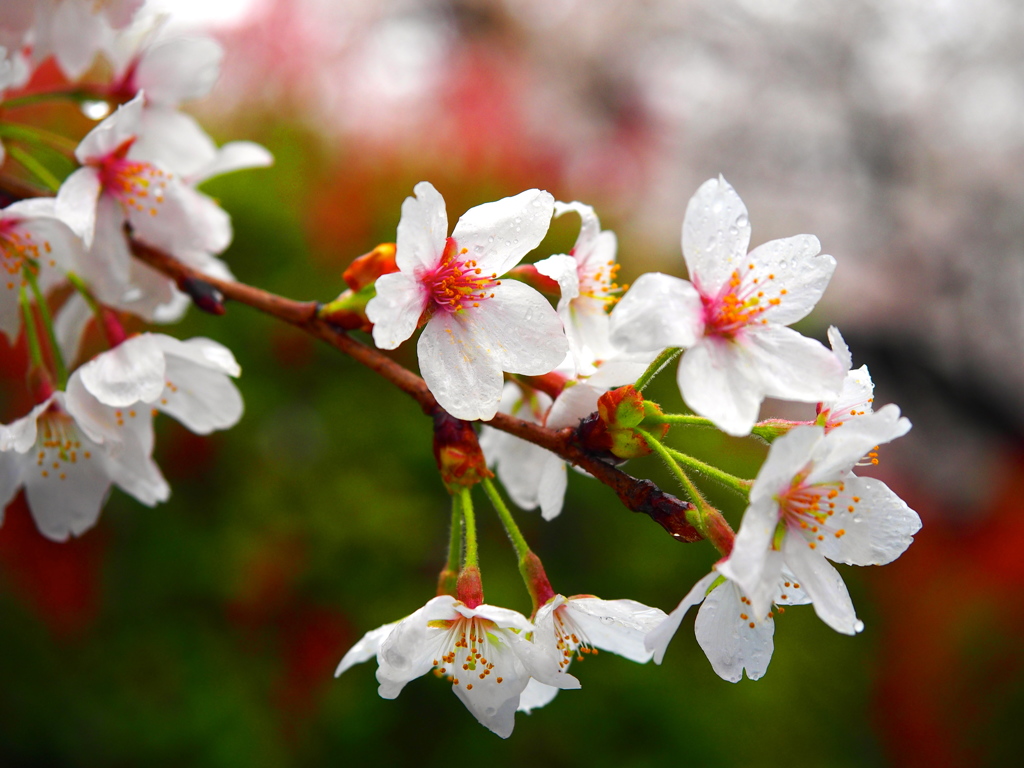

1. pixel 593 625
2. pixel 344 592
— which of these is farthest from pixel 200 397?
pixel 344 592

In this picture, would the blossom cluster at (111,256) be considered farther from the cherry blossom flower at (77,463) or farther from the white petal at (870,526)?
the white petal at (870,526)

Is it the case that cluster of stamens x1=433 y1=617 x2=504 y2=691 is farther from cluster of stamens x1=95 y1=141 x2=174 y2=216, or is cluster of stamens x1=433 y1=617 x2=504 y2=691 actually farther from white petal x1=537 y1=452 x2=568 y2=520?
cluster of stamens x1=95 y1=141 x2=174 y2=216

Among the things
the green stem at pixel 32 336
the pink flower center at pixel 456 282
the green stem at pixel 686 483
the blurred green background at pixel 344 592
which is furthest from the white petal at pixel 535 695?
the blurred green background at pixel 344 592

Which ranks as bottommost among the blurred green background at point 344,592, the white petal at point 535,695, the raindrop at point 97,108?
the blurred green background at point 344,592

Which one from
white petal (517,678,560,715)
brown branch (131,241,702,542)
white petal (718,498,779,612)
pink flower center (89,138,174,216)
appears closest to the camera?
white petal (718,498,779,612)

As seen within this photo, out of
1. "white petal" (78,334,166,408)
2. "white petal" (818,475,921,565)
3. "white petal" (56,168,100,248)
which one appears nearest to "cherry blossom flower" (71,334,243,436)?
"white petal" (78,334,166,408)

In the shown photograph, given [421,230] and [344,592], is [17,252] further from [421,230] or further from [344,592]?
[344,592]
